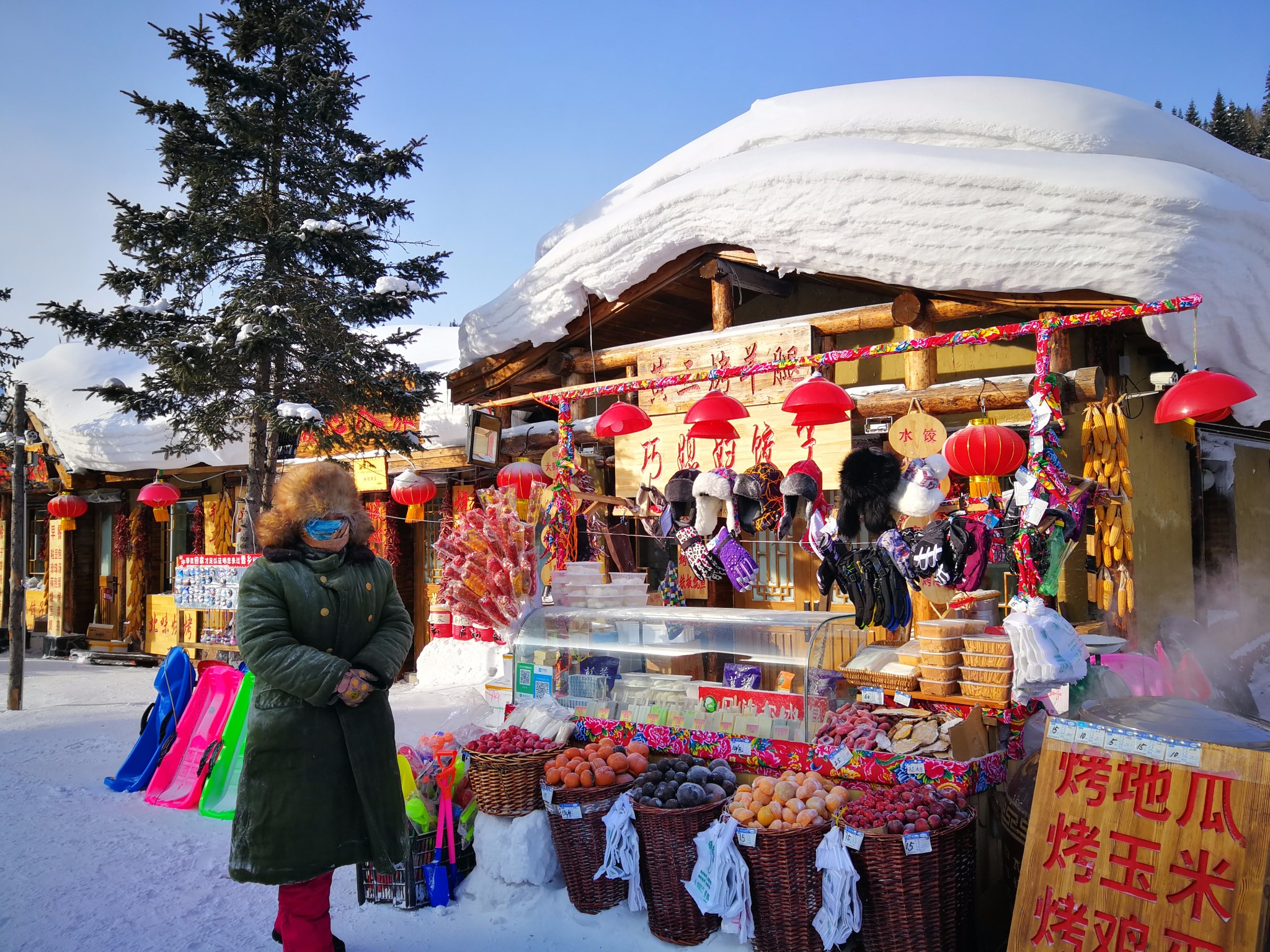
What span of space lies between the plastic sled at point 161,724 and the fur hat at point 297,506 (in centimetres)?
432

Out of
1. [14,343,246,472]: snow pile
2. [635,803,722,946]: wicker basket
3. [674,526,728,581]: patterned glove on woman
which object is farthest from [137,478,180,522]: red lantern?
[635,803,722,946]: wicker basket

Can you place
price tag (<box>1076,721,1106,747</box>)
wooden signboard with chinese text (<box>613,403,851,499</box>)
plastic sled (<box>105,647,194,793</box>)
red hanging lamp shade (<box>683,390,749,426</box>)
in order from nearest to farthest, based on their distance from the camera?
price tag (<box>1076,721,1106,747</box>) < red hanging lamp shade (<box>683,390,749,426</box>) < wooden signboard with chinese text (<box>613,403,851,499</box>) < plastic sled (<box>105,647,194,793</box>)

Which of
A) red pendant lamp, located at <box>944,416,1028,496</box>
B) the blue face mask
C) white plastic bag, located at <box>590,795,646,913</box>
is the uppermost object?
red pendant lamp, located at <box>944,416,1028,496</box>

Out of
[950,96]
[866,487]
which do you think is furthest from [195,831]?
[950,96]

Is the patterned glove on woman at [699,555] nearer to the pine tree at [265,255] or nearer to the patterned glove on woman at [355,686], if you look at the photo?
the patterned glove on woman at [355,686]

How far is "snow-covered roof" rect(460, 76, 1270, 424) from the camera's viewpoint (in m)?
5.79

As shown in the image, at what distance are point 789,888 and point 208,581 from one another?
6800 millimetres

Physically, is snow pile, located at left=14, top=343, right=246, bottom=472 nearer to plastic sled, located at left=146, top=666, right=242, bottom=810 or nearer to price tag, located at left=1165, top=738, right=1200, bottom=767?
plastic sled, located at left=146, top=666, right=242, bottom=810

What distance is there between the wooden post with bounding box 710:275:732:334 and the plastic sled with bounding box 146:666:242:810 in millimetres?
5344

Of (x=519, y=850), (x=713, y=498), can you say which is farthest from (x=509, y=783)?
(x=713, y=498)

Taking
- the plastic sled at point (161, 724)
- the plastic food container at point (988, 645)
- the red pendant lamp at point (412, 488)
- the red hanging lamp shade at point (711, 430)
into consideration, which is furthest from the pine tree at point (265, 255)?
the plastic food container at point (988, 645)

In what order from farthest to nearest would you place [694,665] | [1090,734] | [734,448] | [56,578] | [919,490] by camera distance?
[56,578] → [734,448] → [694,665] → [919,490] → [1090,734]

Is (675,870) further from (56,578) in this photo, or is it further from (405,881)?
(56,578)

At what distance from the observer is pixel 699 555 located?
608cm
